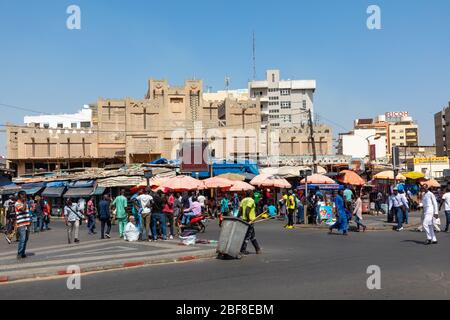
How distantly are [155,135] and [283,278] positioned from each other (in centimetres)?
5176

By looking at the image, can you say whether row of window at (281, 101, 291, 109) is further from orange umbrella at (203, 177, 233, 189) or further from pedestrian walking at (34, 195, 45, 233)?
pedestrian walking at (34, 195, 45, 233)

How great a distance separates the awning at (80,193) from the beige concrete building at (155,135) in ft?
70.3

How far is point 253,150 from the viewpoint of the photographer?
196ft

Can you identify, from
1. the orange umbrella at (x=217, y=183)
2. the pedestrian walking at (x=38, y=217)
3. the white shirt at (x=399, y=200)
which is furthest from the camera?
the orange umbrella at (x=217, y=183)

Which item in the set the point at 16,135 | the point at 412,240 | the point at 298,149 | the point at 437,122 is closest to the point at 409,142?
the point at 437,122

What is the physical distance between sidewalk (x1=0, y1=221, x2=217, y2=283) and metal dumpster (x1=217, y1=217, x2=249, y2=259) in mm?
891

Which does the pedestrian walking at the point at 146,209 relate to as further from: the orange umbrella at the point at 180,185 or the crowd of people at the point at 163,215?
the orange umbrella at the point at 180,185

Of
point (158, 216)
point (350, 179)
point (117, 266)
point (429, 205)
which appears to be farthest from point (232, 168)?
point (117, 266)

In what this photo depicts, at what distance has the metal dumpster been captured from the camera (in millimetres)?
13562

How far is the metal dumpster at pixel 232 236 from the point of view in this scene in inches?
534

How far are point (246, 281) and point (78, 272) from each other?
411 centimetres

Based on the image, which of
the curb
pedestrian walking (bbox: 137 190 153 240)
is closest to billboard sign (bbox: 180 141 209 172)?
pedestrian walking (bbox: 137 190 153 240)

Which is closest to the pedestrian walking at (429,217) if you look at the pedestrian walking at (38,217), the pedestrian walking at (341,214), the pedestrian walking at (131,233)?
the pedestrian walking at (341,214)
